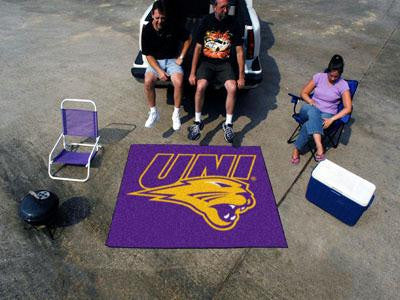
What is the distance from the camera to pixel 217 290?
317cm

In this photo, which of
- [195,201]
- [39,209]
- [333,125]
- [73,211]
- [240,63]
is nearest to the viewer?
[39,209]

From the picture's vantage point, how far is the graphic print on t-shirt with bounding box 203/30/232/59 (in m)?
4.74

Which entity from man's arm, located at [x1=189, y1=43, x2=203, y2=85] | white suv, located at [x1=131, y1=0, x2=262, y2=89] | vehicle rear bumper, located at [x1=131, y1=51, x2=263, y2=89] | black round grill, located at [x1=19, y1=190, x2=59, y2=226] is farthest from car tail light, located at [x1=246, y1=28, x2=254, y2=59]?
black round grill, located at [x1=19, y1=190, x2=59, y2=226]

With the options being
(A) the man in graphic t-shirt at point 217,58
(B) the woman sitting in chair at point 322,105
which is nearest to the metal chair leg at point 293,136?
(B) the woman sitting in chair at point 322,105

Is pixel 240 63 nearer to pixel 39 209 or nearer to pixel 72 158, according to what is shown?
pixel 72 158

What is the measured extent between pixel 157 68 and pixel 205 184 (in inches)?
75.7

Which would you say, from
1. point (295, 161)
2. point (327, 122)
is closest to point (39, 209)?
point (295, 161)

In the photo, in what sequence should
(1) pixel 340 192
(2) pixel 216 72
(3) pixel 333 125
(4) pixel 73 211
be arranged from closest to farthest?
(1) pixel 340 192 → (4) pixel 73 211 → (3) pixel 333 125 → (2) pixel 216 72

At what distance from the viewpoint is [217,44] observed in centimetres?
480

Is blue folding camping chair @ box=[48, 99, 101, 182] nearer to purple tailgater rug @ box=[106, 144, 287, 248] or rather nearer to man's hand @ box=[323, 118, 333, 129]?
purple tailgater rug @ box=[106, 144, 287, 248]

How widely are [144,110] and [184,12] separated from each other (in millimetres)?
1823

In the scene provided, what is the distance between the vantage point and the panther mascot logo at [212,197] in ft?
12.7

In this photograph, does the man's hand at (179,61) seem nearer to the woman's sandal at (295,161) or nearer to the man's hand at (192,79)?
the man's hand at (192,79)

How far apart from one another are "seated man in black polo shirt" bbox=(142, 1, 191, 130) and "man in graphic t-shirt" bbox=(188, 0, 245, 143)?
246mm
